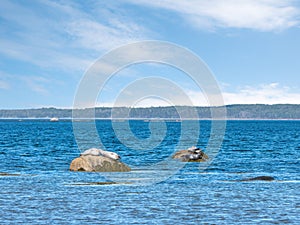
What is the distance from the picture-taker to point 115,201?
85.1ft

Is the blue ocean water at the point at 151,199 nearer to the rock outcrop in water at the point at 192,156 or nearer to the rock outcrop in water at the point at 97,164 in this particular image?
the rock outcrop in water at the point at 97,164

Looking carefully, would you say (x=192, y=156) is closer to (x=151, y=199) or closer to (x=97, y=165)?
(x=97, y=165)

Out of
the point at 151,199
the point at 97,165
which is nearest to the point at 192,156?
the point at 97,165

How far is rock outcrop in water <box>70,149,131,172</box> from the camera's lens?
3966cm

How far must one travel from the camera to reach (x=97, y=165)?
1565 inches

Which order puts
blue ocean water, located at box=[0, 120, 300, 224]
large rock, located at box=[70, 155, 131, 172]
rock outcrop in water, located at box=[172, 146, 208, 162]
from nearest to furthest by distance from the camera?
blue ocean water, located at box=[0, 120, 300, 224]
large rock, located at box=[70, 155, 131, 172]
rock outcrop in water, located at box=[172, 146, 208, 162]

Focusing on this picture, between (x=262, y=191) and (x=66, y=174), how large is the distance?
15535 millimetres

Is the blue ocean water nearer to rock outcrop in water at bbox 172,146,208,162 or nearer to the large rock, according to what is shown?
the large rock

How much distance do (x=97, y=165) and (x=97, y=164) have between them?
0.26 feet

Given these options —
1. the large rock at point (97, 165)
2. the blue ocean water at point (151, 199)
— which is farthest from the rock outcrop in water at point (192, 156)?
the large rock at point (97, 165)

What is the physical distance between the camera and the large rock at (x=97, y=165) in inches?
1561

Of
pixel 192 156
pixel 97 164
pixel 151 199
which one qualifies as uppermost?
pixel 97 164

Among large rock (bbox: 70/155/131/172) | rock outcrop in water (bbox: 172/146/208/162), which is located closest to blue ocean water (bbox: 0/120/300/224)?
large rock (bbox: 70/155/131/172)

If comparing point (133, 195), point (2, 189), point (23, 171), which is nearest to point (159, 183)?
point (133, 195)
